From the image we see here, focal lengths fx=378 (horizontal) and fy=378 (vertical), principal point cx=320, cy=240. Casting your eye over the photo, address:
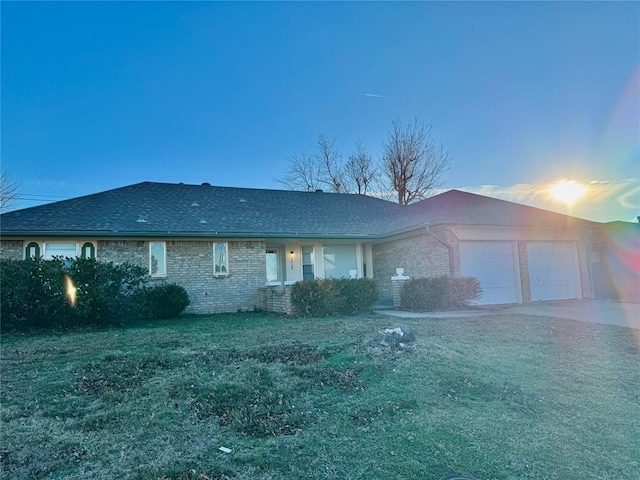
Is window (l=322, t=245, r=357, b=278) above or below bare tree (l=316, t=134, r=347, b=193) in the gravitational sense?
below

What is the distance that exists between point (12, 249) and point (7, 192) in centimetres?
1260

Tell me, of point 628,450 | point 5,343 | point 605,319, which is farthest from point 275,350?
point 605,319

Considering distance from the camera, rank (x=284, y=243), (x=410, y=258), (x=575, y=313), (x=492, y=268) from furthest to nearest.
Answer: (x=284, y=243)
(x=410, y=258)
(x=492, y=268)
(x=575, y=313)

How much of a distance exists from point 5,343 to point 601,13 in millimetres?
15410

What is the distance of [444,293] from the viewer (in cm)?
1137

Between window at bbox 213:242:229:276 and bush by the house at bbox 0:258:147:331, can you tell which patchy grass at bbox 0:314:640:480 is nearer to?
bush by the house at bbox 0:258:147:331

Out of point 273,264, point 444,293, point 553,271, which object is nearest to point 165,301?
point 273,264

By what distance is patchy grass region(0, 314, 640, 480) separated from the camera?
8.95ft

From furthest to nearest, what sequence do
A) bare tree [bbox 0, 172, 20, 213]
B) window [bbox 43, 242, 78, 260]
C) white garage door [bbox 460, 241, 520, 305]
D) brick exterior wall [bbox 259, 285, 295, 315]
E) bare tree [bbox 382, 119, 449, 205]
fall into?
bare tree [bbox 382, 119, 449, 205] < bare tree [bbox 0, 172, 20, 213] < white garage door [bbox 460, 241, 520, 305] < window [bbox 43, 242, 78, 260] < brick exterior wall [bbox 259, 285, 295, 315]

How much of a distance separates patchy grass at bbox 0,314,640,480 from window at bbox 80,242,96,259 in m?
5.45

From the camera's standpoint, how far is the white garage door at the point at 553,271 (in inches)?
539

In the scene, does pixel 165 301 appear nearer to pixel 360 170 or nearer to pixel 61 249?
pixel 61 249

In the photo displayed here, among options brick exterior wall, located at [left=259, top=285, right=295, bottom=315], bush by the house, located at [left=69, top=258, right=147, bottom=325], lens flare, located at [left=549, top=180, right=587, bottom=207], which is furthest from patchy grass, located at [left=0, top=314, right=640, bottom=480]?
lens flare, located at [left=549, top=180, right=587, bottom=207]

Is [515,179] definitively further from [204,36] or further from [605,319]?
[204,36]
